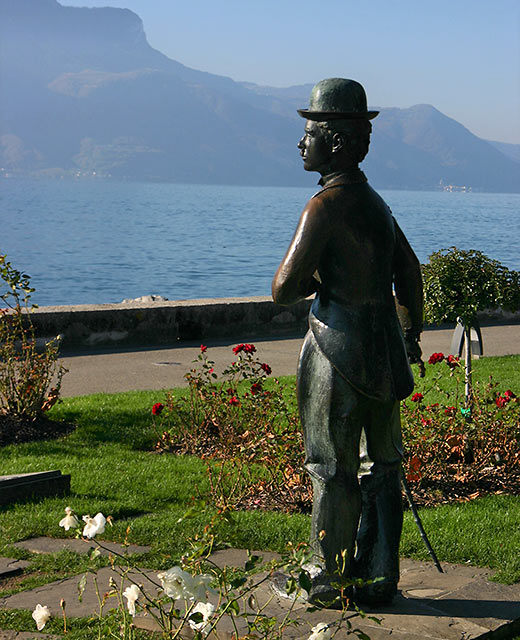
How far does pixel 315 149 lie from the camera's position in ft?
13.0

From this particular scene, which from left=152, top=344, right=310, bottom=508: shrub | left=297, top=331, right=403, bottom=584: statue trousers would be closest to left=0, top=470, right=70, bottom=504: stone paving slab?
→ left=152, top=344, right=310, bottom=508: shrub

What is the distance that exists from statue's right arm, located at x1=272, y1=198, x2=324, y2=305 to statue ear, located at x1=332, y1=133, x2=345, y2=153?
24cm

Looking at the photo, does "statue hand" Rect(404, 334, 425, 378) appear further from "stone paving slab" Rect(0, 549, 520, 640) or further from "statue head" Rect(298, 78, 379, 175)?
"stone paving slab" Rect(0, 549, 520, 640)

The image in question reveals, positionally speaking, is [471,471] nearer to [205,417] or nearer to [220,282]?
[205,417]

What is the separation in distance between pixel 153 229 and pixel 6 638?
8248cm

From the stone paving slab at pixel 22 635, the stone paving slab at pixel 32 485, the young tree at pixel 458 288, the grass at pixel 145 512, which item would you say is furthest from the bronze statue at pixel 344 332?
the young tree at pixel 458 288

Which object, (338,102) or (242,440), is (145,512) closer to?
(242,440)

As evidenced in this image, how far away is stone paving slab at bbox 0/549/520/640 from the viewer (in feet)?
12.8

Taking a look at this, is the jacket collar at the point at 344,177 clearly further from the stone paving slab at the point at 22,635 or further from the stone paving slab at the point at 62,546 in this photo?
the stone paving slab at the point at 62,546

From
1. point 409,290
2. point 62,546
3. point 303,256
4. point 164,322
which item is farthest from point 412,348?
point 164,322

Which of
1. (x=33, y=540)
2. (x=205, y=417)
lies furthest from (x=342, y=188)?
(x=205, y=417)

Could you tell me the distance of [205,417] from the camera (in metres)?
8.16

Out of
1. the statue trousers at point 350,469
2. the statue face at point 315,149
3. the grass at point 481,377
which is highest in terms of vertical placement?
the statue face at point 315,149

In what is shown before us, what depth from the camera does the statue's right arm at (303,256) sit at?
3867mm
